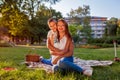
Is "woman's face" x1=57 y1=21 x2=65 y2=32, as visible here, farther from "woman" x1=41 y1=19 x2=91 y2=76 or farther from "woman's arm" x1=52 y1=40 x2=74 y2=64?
"woman's arm" x1=52 y1=40 x2=74 y2=64

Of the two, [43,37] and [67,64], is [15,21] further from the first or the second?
[43,37]

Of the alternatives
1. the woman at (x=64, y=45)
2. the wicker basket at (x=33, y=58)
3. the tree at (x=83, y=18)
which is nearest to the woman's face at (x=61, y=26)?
the woman at (x=64, y=45)

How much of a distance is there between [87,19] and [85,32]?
2664 millimetres

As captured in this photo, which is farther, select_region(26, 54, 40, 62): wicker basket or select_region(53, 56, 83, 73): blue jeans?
select_region(26, 54, 40, 62): wicker basket

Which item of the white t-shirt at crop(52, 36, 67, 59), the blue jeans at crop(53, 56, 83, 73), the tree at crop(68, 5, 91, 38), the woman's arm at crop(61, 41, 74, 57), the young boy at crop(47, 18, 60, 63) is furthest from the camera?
the tree at crop(68, 5, 91, 38)

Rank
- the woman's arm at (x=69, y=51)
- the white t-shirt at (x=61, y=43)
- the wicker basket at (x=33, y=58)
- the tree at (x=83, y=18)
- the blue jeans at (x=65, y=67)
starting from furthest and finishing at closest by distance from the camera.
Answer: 1. the tree at (x=83, y=18)
2. the wicker basket at (x=33, y=58)
3. the white t-shirt at (x=61, y=43)
4. the woman's arm at (x=69, y=51)
5. the blue jeans at (x=65, y=67)

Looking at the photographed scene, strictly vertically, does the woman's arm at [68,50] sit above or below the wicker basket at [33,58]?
above

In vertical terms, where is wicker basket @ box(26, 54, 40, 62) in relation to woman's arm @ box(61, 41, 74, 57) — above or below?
below

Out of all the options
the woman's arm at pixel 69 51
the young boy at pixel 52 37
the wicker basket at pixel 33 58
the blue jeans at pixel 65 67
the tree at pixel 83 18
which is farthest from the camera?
the tree at pixel 83 18

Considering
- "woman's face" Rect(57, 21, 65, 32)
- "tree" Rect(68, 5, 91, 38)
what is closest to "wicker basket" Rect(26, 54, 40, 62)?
"woman's face" Rect(57, 21, 65, 32)

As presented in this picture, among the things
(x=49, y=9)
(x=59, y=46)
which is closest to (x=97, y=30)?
(x=49, y=9)

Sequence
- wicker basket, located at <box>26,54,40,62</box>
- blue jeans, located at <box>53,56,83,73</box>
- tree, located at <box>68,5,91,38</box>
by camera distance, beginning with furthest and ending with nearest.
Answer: tree, located at <box>68,5,91,38</box>
wicker basket, located at <box>26,54,40,62</box>
blue jeans, located at <box>53,56,83,73</box>

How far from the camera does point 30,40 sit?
52.5 m

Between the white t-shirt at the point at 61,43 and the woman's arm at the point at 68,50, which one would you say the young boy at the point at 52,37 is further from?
the woman's arm at the point at 68,50
